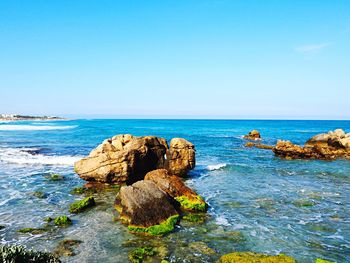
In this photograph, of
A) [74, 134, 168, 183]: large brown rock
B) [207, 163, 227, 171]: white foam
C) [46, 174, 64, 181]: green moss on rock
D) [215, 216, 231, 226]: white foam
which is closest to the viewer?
[215, 216, 231, 226]: white foam

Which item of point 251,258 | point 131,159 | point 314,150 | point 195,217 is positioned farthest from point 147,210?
point 314,150

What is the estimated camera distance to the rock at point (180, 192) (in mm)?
18000

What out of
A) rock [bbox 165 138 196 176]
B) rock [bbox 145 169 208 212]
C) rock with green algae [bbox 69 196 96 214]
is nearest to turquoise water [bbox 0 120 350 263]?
rock with green algae [bbox 69 196 96 214]

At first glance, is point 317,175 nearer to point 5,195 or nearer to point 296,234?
point 296,234

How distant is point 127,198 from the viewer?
1606cm

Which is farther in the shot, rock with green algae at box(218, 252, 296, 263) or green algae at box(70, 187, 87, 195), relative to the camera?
green algae at box(70, 187, 87, 195)

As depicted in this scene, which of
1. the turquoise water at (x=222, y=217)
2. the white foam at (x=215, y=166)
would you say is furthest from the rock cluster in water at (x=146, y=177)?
the white foam at (x=215, y=166)

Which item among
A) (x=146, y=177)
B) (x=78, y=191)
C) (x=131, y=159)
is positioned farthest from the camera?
(x=131, y=159)

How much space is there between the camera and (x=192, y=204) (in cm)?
1806

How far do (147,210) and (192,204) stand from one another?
358 cm

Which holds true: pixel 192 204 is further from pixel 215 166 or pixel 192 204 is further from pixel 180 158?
pixel 215 166

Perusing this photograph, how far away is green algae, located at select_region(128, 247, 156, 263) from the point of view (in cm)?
1178

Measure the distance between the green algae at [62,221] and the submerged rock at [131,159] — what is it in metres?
7.88

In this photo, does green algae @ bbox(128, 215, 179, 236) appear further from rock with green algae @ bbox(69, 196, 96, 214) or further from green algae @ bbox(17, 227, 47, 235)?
rock with green algae @ bbox(69, 196, 96, 214)
